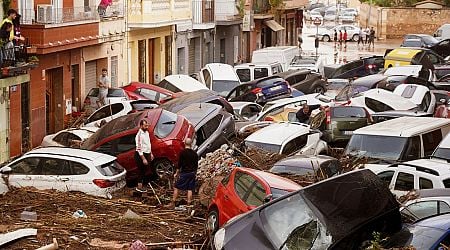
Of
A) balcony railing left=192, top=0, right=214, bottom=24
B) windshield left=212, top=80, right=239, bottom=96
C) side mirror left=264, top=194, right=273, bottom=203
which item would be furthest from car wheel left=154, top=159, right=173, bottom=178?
balcony railing left=192, top=0, right=214, bottom=24

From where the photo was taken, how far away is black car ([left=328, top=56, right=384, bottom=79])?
43094 mm

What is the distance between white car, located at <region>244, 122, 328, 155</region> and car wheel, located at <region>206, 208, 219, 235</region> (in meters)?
6.40

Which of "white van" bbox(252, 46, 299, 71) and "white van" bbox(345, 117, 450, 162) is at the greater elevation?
"white van" bbox(252, 46, 299, 71)

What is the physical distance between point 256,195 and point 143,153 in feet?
20.4

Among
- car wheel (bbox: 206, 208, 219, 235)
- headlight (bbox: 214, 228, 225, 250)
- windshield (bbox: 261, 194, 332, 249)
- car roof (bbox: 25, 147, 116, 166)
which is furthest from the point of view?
car roof (bbox: 25, 147, 116, 166)

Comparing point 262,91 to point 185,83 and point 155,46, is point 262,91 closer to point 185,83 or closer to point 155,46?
point 185,83

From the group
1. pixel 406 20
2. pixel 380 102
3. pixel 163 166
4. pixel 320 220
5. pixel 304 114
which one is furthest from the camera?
pixel 406 20

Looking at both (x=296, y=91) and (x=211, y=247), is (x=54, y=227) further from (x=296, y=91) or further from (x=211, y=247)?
(x=296, y=91)

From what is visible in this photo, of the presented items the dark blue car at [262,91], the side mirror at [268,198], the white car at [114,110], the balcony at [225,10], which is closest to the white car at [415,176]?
the side mirror at [268,198]

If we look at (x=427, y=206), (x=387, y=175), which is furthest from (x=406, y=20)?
(x=427, y=206)

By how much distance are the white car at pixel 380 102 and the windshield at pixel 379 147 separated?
19.5 ft

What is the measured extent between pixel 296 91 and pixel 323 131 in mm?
10056

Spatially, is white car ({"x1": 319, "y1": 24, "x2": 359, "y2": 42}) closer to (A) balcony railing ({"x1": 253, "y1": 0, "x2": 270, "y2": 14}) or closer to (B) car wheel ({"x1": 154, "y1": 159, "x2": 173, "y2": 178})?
(A) balcony railing ({"x1": 253, "y1": 0, "x2": 270, "y2": 14})

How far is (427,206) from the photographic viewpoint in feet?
47.4
